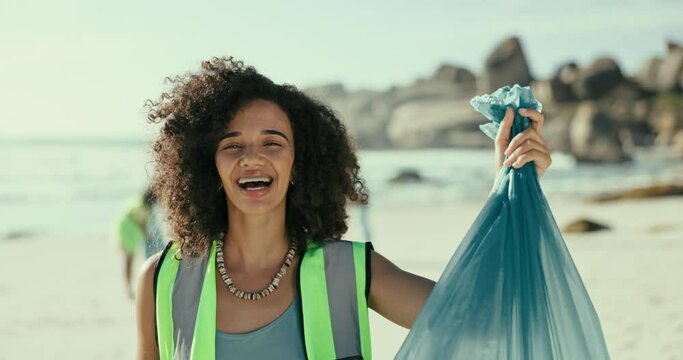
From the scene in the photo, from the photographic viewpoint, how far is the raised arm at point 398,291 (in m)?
2.18

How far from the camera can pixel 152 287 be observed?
87.0 inches

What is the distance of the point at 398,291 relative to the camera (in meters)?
2.19

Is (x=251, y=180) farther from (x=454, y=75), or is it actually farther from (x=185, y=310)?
(x=454, y=75)

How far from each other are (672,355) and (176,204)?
4961 millimetres

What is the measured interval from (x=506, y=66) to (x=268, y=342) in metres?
63.9

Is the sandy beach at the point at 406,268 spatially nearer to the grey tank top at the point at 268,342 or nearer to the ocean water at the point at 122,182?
the ocean water at the point at 122,182

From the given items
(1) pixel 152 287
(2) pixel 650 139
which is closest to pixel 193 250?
(1) pixel 152 287

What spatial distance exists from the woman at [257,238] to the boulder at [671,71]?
5667 centimetres

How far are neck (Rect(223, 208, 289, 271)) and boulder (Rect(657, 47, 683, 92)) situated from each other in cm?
5679

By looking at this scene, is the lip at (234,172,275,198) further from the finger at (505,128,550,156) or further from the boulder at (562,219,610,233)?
the boulder at (562,219,610,233)

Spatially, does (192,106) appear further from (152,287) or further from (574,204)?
(574,204)

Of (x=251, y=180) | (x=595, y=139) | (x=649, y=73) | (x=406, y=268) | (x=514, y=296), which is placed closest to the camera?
(x=514, y=296)

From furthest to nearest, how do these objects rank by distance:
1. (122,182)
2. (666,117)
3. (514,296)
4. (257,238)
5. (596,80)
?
(596,80)
(666,117)
(122,182)
(257,238)
(514,296)

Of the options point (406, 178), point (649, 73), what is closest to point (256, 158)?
point (406, 178)
